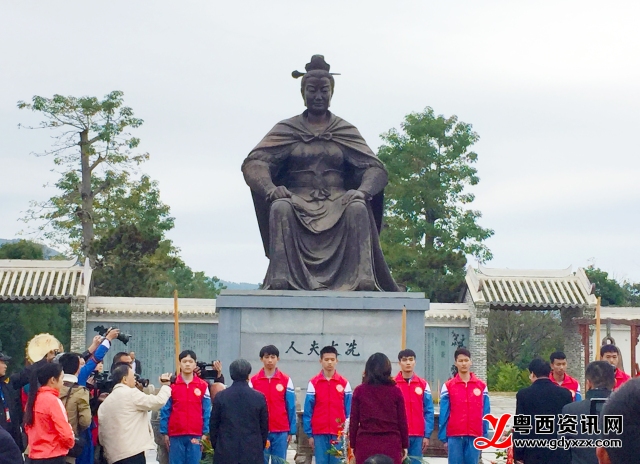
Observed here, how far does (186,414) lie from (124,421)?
0.89 m

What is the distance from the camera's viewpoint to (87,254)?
21.4 metres

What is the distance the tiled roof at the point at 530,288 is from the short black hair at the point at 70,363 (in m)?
13.3

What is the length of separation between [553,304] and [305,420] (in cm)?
1275

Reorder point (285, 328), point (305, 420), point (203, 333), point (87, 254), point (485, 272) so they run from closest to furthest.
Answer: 1. point (305, 420)
2. point (285, 328)
3. point (203, 333)
4. point (485, 272)
5. point (87, 254)

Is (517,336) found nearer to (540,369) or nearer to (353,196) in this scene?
(353,196)

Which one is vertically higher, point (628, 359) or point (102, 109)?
point (102, 109)

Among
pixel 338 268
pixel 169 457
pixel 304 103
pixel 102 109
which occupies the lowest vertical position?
pixel 169 457

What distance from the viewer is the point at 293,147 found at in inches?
379

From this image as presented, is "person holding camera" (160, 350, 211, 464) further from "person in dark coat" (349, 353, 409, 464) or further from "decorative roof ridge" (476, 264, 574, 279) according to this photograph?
"decorative roof ridge" (476, 264, 574, 279)

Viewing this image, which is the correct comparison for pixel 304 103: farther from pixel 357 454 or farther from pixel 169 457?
pixel 357 454

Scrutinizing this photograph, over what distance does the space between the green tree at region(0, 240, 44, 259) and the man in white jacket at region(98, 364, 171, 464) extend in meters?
17.6

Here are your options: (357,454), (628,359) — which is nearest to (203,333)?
(628,359)

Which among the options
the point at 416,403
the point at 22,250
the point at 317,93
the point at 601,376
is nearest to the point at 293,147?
the point at 317,93

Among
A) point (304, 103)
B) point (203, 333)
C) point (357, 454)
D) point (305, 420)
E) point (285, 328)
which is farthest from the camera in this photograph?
point (203, 333)
